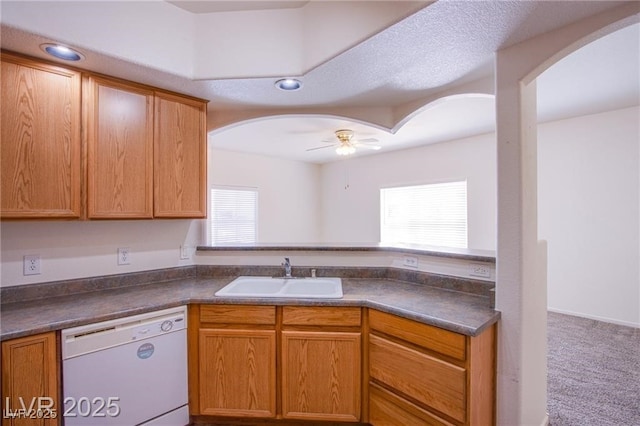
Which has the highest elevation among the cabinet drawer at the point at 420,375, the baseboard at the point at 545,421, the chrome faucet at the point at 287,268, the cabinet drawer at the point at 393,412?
the chrome faucet at the point at 287,268

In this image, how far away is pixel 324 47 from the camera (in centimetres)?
170

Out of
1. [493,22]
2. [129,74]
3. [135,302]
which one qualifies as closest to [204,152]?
[129,74]

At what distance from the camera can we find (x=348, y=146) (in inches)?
161

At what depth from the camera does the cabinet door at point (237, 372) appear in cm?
182

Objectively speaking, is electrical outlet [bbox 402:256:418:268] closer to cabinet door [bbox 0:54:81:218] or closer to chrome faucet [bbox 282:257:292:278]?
chrome faucet [bbox 282:257:292:278]

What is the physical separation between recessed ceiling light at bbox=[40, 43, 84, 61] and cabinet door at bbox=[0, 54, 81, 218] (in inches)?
3.7

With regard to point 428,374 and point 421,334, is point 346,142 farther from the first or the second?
point 428,374

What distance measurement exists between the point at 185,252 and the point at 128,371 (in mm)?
974

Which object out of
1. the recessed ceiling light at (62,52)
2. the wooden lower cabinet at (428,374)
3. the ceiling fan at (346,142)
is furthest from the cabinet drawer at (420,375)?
the ceiling fan at (346,142)

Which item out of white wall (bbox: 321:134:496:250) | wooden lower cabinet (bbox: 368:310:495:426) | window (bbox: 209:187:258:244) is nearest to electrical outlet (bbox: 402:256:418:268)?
wooden lower cabinet (bbox: 368:310:495:426)

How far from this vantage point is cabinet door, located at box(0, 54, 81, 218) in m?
1.53

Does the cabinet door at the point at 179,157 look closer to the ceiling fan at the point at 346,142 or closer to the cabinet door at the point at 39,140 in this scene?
the cabinet door at the point at 39,140

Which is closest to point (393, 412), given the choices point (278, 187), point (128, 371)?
point (128, 371)

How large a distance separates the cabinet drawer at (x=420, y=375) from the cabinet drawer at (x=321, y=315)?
0.54 ft
